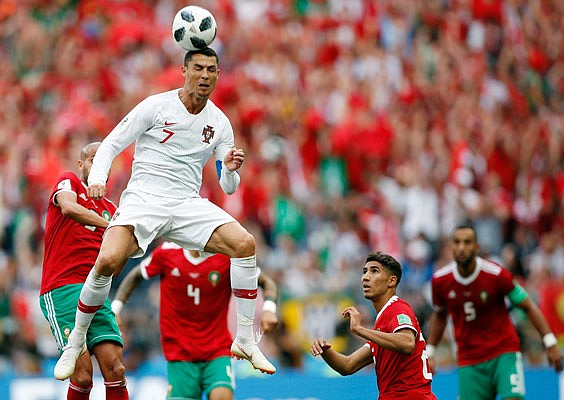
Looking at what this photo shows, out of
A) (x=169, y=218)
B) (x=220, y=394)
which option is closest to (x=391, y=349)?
(x=169, y=218)

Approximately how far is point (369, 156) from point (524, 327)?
3953mm

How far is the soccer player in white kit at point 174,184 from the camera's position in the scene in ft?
29.4

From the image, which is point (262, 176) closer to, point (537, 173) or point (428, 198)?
point (428, 198)

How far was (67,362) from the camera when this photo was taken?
9.20 meters

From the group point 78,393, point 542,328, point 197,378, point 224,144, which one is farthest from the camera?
point 542,328

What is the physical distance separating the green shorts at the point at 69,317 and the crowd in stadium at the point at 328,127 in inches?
179

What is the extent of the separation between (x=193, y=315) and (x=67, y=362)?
7.56ft

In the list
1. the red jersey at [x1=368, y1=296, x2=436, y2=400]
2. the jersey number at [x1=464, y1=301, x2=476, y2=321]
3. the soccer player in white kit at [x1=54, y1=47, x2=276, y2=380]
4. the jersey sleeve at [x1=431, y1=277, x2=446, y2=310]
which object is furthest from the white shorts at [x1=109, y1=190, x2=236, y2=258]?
the jersey number at [x1=464, y1=301, x2=476, y2=321]

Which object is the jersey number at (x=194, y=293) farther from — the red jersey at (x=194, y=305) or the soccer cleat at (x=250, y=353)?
the soccer cleat at (x=250, y=353)

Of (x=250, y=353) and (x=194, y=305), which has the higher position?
(x=194, y=305)

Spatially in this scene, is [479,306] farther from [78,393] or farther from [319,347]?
[78,393]

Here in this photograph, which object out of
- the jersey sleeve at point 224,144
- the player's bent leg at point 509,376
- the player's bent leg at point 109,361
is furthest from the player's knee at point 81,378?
the player's bent leg at point 509,376

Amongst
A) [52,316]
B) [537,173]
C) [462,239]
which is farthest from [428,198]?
[52,316]

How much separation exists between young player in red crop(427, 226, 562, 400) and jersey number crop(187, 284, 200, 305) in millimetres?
2496
